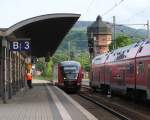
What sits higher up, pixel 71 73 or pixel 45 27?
pixel 45 27

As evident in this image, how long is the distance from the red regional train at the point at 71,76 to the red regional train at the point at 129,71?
4302 mm

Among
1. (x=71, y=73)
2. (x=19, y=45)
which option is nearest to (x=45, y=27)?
(x=19, y=45)

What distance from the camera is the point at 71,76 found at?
44.7 m

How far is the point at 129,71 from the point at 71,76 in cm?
1679

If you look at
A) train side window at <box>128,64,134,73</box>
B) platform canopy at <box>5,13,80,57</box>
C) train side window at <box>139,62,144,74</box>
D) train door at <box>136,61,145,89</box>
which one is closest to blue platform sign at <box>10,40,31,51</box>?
platform canopy at <box>5,13,80,57</box>

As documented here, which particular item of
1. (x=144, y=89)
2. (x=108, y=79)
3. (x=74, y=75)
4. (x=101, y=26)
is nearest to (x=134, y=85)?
A: (x=144, y=89)

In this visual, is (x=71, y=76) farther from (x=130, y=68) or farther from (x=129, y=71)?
(x=130, y=68)

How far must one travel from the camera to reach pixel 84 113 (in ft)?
66.6

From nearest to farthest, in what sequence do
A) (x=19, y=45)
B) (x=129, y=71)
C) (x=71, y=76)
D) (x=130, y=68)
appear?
(x=19, y=45) → (x=130, y=68) → (x=129, y=71) → (x=71, y=76)

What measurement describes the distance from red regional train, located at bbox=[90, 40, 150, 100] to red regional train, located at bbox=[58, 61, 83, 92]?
430 cm

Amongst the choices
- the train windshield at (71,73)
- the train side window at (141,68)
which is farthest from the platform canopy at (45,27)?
the train side window at (141,68)

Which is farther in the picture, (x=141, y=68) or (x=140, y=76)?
(x=140, y=76)

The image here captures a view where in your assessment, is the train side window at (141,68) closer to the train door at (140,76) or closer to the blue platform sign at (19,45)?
the train door at (140,76)

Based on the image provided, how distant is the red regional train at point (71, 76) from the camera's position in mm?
44719
